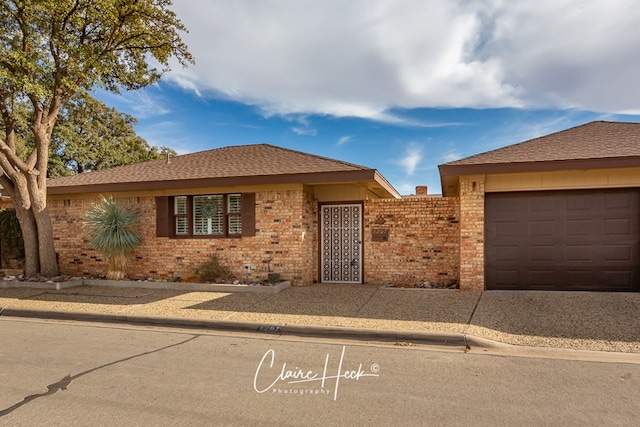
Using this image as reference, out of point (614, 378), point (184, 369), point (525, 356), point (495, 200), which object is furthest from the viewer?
point (495, 200)

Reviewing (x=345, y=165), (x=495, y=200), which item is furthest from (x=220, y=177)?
(x=495, y=200)

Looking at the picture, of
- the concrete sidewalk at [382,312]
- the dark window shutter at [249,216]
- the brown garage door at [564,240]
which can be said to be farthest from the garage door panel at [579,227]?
the dark window shutter at [249,216]

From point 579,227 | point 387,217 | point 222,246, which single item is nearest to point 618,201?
point 579,227

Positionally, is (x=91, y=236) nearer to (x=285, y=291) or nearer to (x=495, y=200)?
(x=285, y=291)

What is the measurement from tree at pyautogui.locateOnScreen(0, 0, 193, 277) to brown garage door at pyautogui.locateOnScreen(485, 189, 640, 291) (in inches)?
413

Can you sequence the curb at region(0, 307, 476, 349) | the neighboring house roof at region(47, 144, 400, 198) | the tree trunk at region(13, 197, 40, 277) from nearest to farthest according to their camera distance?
the curb at region(0, 307, 476, 349), the neighboring house roof at region(47, 144, 400, 198), the tree trunk at region(13, 197, 40, 277)

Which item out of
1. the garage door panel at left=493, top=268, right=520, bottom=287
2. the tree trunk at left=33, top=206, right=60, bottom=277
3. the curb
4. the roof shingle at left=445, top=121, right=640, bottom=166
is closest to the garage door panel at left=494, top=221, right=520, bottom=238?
the garage door panel at left=493, top=268, right=520, bottom=287

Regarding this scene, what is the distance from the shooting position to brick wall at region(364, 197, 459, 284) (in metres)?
9.98

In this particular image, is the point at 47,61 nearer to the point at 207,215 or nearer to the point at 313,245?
the point at 207,215

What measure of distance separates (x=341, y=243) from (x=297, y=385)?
6971mm

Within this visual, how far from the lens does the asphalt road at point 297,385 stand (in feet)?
11.4

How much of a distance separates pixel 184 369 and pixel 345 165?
657 centimetres

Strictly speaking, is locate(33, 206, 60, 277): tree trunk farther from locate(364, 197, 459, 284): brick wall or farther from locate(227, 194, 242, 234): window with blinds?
locate(364, 197, 459, 284): brick wall

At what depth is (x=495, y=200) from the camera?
920 cm
